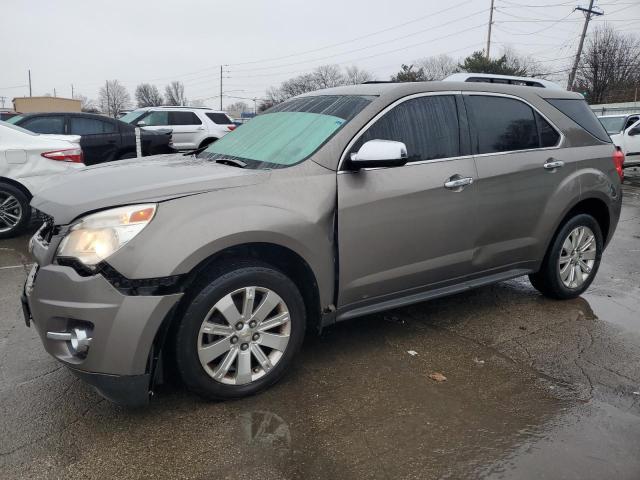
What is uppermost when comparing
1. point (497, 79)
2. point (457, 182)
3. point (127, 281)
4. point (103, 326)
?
point (497, 79)

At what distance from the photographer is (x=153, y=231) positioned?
8.25ft

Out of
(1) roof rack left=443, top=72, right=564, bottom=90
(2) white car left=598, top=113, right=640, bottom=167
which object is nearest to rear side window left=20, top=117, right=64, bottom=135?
(1) roof rack left=443, top=72, right=564, bottom=90

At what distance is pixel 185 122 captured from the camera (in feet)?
49.1

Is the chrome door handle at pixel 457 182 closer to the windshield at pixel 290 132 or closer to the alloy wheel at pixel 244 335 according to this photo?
the windshield at pixel 290 132

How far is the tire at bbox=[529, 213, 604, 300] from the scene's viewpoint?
14.4 ft

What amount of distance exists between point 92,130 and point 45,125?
75 cm

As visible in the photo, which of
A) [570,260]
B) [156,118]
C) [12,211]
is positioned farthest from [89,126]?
[570,260]

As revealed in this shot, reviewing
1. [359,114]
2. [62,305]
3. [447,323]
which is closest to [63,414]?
[62,305]

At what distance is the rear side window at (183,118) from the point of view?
1477 cm

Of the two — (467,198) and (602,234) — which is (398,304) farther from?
(602,234)

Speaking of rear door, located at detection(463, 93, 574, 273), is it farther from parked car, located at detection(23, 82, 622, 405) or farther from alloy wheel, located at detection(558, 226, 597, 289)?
alloy wheel, located at detection(558, 226, 597, 289)

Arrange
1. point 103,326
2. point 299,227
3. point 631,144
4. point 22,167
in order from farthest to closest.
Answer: point 631,144 < point 22,167 < point 299,227 < point 103,326

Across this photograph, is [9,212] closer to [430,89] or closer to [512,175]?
[430,89]

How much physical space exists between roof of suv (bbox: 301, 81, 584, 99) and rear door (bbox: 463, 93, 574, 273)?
8 cm
